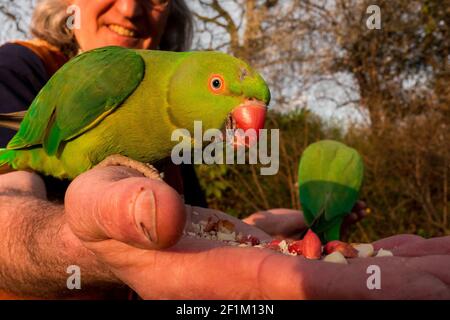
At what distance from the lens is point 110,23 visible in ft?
6.98

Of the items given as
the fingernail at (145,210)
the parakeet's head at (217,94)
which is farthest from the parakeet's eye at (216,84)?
the fingernail at (145,210)

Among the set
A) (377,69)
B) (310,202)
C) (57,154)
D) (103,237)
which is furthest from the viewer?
(377,69)

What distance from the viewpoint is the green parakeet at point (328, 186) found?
6.97 ft

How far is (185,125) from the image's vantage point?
1386mm

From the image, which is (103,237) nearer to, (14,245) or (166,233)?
(166,233)

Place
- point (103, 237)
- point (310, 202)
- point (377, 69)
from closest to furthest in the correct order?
point (103, 237), point (310, 202), point (377, 69)

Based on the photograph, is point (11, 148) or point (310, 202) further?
point (310, 202)

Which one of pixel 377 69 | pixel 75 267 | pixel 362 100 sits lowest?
pixel 75 267

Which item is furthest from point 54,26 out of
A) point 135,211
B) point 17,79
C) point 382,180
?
point 382,180

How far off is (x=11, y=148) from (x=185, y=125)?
2.16 ft

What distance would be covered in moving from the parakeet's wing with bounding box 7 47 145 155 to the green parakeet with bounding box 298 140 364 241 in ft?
3.52

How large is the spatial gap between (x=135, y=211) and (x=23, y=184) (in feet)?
2.89

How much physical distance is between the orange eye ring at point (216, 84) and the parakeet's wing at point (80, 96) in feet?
0.80
